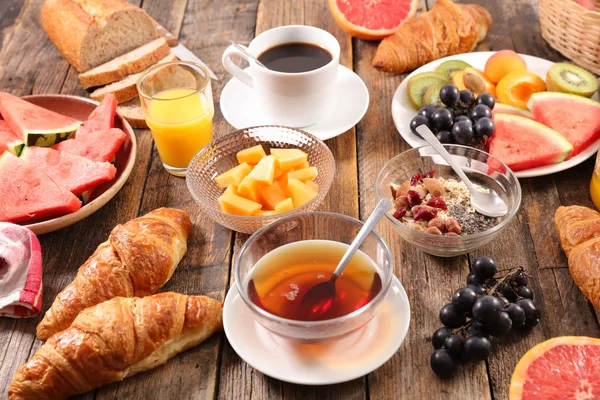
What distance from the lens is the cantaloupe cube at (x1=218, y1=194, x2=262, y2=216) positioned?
2082mm

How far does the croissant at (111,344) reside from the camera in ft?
5.51

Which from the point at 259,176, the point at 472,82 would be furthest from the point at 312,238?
the point at 472,82

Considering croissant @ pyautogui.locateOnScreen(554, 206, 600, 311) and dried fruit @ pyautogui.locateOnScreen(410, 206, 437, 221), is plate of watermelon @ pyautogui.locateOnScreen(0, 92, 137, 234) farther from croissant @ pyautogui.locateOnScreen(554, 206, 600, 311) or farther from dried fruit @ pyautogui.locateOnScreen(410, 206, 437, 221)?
croissant @ pyautogui.locateOnScreen(554, 206, 600, 311)

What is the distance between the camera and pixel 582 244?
6.31ft

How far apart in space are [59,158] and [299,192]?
2.94ft

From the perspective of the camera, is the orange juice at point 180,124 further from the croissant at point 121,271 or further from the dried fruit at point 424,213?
the dried fruit at point 424,213

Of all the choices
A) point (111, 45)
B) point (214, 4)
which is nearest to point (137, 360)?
point (111, 45)

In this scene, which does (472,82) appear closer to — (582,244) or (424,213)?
(424,213)

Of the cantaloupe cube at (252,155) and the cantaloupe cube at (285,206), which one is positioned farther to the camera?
the cantaloupe cube at (252,155)

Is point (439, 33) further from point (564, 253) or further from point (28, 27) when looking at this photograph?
point (28, 27)

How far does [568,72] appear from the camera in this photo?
263 centimetres

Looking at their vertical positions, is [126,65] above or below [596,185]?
above

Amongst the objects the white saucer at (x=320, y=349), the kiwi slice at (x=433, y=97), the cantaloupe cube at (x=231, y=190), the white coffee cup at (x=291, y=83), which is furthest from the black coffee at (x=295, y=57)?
the white saucer at (x=320, y=349)

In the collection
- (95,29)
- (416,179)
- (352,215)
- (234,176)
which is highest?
(95,29)
